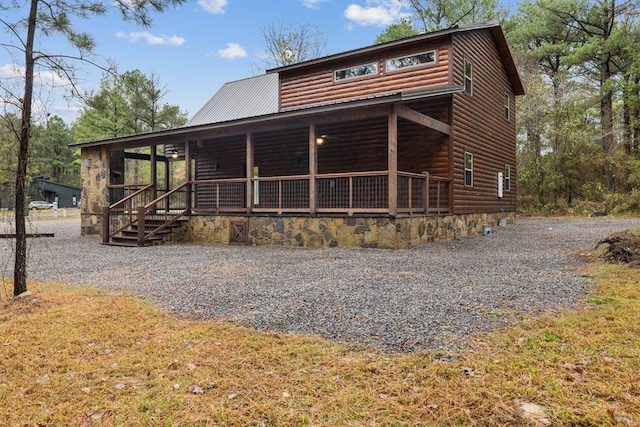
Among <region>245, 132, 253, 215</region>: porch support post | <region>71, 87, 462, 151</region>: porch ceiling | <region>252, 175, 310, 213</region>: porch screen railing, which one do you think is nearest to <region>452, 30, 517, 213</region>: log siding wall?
<region>71, 87, 462, 151</region>: porch ceiling

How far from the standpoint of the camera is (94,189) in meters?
14.6

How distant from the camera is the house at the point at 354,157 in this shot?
9844mm

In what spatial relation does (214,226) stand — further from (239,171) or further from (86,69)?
(86,69)

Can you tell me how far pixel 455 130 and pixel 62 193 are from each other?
147 ft

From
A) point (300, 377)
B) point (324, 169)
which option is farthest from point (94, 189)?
point (300, 377)

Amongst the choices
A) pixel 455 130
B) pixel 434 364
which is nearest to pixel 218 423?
pixel 434 364

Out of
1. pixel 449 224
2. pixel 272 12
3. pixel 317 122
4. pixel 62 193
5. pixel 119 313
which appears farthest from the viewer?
pixel 62 193

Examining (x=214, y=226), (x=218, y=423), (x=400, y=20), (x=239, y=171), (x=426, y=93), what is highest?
(x=400, y=20)

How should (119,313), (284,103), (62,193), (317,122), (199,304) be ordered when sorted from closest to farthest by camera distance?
(119,313) < (199,304) < (317,122) < (284,103) < (62,193)

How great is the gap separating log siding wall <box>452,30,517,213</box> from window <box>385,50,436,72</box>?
708 millimetres

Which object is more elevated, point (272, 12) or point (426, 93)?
point (272, 12)

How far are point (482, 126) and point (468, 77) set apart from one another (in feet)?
6.49

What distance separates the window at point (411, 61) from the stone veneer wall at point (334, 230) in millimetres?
4848

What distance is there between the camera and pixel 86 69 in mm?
5215
